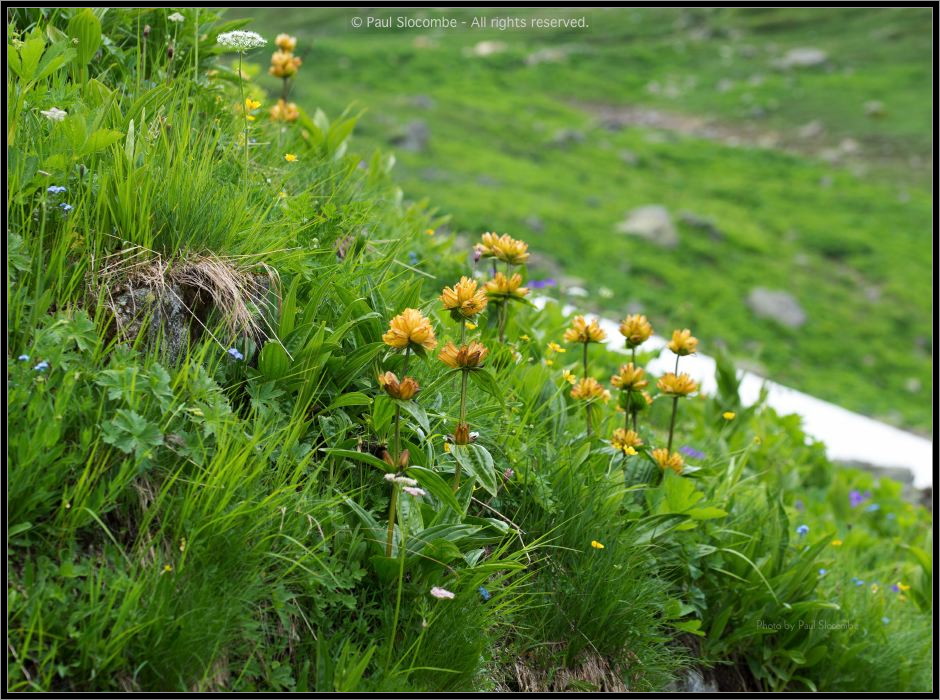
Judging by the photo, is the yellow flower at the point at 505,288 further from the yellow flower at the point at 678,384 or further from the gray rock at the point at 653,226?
the gray rock at the point at 653,226

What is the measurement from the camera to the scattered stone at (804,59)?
116 ft

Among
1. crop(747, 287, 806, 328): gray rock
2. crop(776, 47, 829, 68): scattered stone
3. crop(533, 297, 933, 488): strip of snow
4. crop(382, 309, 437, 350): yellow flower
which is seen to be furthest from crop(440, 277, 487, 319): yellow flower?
crop(776, 47, 829, 68): scattered stone

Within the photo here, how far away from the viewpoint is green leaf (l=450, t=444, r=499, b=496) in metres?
2.55

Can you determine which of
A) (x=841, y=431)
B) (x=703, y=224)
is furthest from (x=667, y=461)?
(x=703, y=224)

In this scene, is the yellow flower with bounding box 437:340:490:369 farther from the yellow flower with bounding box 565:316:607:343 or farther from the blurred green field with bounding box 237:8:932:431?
the blurred green field with bounding box 237:8:932:431

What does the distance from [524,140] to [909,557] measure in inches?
784

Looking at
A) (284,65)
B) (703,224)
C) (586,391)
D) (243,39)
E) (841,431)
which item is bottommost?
(703,224)

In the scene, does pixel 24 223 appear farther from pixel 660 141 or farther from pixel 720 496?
pixel 660 141

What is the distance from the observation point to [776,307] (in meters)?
15.2

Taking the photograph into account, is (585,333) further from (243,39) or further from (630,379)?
(243,39)

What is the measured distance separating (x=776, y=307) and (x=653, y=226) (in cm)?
303

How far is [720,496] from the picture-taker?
11.5ft

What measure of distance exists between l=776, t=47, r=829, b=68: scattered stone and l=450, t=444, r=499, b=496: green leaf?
36904 mm

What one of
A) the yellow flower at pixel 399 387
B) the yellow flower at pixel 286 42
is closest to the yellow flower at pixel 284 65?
the yellow flower at pixel 286 42
